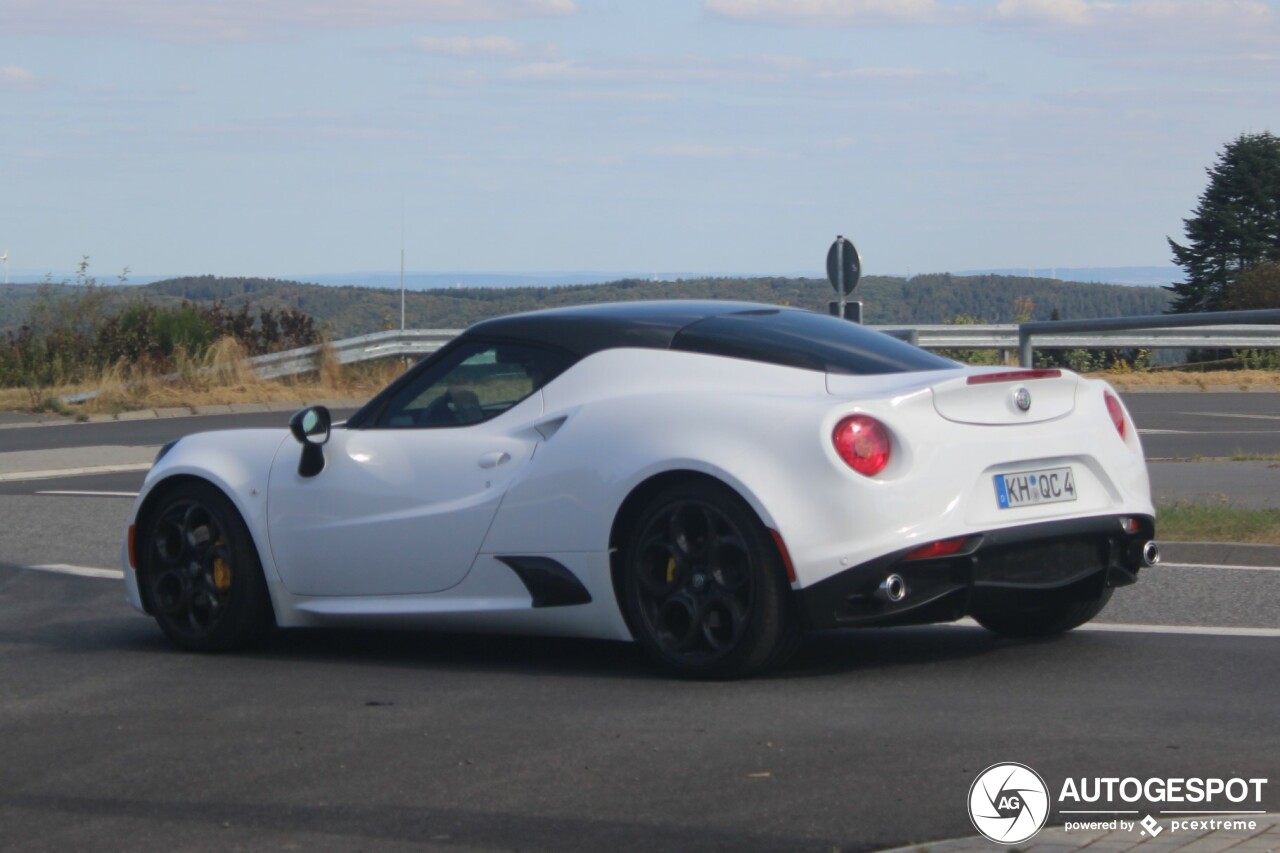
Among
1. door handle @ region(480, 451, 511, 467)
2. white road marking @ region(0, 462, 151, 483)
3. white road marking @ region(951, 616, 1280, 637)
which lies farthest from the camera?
white road marking @ region(0, 462, 151, 483)

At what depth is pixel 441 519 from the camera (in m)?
A: 6.99

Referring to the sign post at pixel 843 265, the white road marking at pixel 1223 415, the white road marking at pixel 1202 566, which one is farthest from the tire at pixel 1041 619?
the white road marking at pixel 1223 415

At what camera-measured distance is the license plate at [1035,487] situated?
6387mm

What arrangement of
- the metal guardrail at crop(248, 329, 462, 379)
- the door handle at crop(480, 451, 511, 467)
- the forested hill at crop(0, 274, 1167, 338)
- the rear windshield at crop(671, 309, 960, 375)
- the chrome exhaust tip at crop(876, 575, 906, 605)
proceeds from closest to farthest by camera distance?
the chrome exhaust tip at crop(876, 575, 906, 605) → the rear windshield at crop(671, 309, 960, 375) → the door handle at crop(480, 451, 511, 467) → the metal guardrail at crop(248, 329, 462, 379) → the forested hill at crop(0, 274, 1167, 338)

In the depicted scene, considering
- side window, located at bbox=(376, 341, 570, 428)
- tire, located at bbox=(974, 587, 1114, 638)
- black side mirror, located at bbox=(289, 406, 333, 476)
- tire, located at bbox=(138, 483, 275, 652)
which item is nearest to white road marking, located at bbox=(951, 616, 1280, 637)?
tire, located at bbox=(974, 587, 1114, 638)

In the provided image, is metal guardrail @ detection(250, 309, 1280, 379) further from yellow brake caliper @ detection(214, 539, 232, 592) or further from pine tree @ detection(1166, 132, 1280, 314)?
pine tree @ detection(1166, 132, 1280, 314)

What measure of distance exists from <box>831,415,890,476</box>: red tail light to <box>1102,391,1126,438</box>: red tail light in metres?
1.17

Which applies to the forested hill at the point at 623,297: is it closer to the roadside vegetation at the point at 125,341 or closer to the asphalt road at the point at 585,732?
the roadside vegetation at the point at 125,341

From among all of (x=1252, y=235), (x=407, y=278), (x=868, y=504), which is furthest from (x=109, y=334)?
(x=1252, y=235)

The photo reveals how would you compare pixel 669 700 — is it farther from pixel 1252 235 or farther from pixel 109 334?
pixel 1252 235

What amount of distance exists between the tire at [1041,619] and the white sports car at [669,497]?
12 millimetres

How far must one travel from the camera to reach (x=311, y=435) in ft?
23.9

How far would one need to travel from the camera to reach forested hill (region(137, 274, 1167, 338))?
36438mm

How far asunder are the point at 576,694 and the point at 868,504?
1252mm
